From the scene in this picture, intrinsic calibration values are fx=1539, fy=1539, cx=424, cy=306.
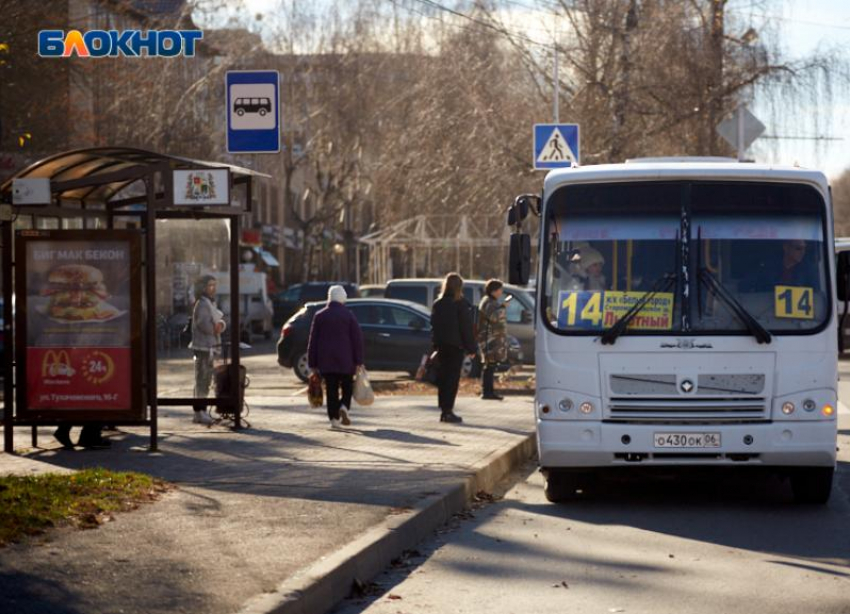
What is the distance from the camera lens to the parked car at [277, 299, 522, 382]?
27.5 m

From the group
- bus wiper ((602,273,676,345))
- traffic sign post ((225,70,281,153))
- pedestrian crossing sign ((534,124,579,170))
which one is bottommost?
bus wiper ((602,273,676,345))

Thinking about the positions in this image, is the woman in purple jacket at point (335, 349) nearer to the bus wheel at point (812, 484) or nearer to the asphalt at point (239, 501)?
the asphalt at point (239, 501)

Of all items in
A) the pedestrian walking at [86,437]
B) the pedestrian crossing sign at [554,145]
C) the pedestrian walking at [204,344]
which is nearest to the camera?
the pedestrian walking at [86,437]

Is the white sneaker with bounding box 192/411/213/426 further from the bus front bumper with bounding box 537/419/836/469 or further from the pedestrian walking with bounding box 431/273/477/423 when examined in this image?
the bus front bumper with bounding box 537/419/836/469

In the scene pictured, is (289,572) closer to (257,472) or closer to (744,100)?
(257,472)

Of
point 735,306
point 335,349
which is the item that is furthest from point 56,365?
point 735,306

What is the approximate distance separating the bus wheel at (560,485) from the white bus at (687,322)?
0.7 inches

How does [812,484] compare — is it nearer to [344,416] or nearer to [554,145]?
[344,416]

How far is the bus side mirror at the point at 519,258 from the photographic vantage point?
12516mm

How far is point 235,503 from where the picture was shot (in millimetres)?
10875

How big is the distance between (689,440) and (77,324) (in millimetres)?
6319

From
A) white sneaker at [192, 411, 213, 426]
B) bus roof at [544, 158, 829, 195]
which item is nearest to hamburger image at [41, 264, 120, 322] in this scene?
white sneaker at [192, 411, 213, 426]

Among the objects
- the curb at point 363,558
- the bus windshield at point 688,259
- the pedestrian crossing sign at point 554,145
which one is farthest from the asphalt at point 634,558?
the pedestrian crossing sign at point 554,145

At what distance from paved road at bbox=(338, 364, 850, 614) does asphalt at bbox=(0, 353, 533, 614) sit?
516mm
